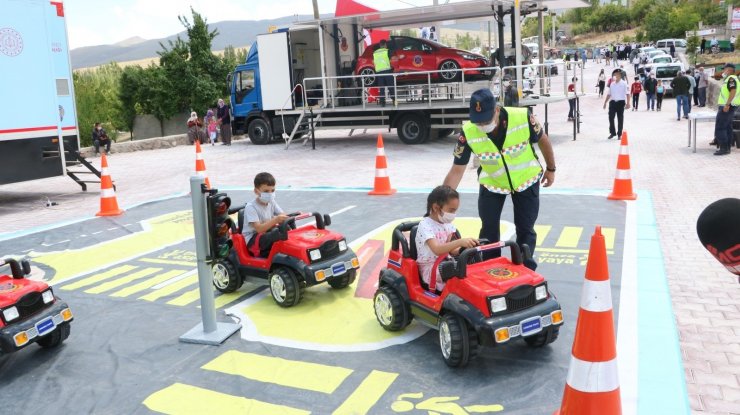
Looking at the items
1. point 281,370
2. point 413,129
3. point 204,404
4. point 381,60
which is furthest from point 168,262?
point 381,60

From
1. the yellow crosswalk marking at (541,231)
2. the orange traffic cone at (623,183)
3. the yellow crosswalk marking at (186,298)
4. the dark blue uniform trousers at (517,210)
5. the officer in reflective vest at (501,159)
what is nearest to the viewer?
the officer in reflective vest at (501,159)

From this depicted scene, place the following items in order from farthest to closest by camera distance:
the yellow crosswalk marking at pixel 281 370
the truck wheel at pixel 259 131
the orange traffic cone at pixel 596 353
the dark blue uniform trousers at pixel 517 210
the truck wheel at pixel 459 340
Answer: the truck wheel at pixel 259 131
the dark blue uniform trousers at pixel 517 210
the yellow crosswalk marking at pixel 281 370
the truck wheel at pixel 459 340
the orange traffic cone at pixel 596 353

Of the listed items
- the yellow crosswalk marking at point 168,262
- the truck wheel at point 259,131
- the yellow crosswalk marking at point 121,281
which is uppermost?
the truck wheel at point 259,131

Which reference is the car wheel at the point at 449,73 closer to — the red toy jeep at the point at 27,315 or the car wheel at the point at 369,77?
the car wheel at the point at 369,77

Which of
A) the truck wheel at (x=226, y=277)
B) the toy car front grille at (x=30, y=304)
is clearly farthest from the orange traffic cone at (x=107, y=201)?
the toy car front grille at (x=30, y=304)

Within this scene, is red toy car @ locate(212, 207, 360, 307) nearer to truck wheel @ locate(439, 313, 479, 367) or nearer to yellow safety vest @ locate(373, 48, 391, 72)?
truck wheel @ locate(439, 313, 479, 367)

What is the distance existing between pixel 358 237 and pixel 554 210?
9.69 ft

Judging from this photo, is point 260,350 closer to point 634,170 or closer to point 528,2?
point 634,170

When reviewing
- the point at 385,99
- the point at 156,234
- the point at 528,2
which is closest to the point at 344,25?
the point at 385,99

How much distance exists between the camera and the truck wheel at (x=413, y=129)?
19016mm

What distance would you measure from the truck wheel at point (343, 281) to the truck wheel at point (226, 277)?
943mm

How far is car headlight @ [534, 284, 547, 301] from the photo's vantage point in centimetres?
439

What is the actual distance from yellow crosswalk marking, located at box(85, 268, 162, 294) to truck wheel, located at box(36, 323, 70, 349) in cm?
152

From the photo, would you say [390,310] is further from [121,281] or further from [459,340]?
[121,281]
